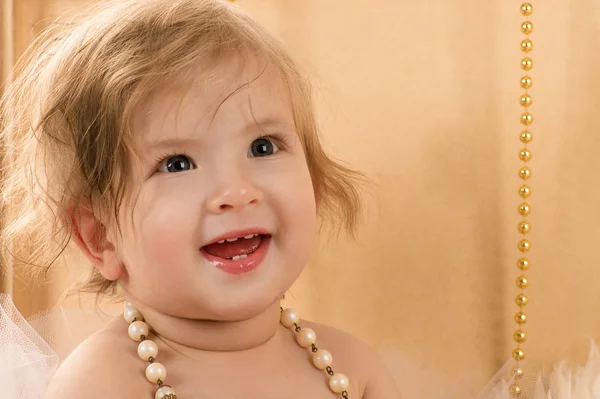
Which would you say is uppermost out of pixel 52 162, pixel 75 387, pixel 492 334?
pixel 52 162

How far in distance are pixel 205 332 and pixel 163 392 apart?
0.08 m

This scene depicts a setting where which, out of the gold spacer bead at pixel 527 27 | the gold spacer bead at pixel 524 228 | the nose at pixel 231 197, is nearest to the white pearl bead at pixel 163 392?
the nose at pixel 231 197

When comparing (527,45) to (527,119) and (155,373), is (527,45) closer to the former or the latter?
(527,119)

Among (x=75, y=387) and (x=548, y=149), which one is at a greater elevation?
(x=548, y=149)

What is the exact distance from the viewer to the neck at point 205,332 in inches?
37.8

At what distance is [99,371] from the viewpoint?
35.9 inches

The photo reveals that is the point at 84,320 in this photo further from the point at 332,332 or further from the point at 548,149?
the point at 548,149

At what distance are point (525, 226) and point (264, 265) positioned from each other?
1.87 feet

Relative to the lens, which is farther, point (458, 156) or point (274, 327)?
point (458, 156)

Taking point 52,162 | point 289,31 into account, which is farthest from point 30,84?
point 289,31

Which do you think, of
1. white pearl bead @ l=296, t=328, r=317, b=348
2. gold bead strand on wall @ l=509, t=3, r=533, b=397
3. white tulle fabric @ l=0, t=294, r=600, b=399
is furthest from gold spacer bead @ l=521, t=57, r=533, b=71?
white pearl bead @ l=296, t=328, r=317, b=348

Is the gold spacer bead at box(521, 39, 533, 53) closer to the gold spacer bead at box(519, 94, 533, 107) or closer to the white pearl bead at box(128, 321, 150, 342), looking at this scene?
the gold spacer bead at box(519, 94, 533, 107)

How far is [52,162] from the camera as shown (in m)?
0.97

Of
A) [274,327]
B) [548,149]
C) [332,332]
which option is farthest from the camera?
[548,149]
